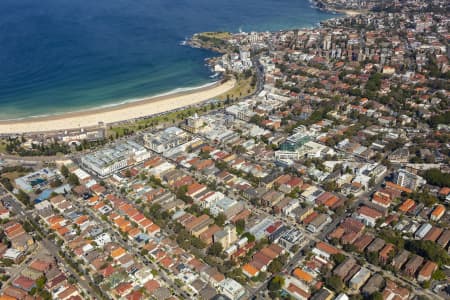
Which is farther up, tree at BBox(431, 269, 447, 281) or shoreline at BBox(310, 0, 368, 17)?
shoreline at BBox(310, 0, 368, 17)

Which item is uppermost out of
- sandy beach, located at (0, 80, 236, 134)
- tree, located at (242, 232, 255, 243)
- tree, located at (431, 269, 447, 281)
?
sandy beach, located at (0, 80, 236, 134)

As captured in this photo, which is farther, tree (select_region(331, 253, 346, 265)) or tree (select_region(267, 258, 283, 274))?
tree (select_region(331, 253, 346, 265))

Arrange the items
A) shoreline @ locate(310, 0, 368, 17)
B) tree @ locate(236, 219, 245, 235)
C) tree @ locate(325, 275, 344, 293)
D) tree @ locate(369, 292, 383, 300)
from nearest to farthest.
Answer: tree @ locate(369, 292, 383, 300) → tree @ locate(325, 275, 344, 293) → tree @ locate(236, 219, 245, 235) → shoreline @ locate(310, 0, 368, 17)

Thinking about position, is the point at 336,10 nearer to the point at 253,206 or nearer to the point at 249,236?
the point at 253,206

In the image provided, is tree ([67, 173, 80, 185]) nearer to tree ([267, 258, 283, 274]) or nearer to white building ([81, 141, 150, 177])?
white building ([81, 141, 150, 177])

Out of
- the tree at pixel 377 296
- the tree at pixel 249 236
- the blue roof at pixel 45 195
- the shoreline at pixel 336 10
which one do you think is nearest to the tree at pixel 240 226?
the tree at pixel 249 236

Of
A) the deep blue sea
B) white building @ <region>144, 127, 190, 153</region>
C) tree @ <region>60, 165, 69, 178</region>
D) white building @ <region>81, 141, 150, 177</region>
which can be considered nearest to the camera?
tree @ <region>60, 165, 69, 178</region>

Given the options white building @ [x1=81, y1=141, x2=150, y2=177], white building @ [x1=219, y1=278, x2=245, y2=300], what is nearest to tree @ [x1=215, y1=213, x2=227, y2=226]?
white building @ [x1=219, y1=278, x2=245, y2=300]

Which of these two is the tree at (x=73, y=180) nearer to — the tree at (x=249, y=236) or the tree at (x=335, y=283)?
the tree at (x=249, y=236)
